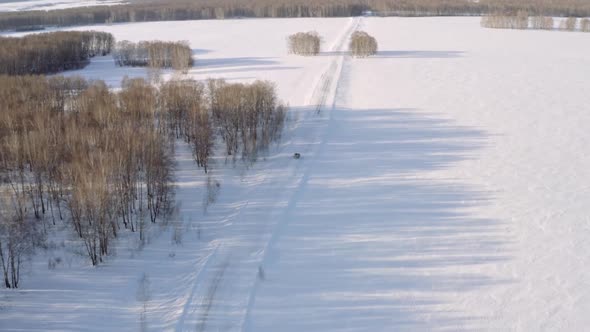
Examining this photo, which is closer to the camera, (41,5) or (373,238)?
(373,238)

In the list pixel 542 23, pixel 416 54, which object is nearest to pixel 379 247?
pixel 416 54

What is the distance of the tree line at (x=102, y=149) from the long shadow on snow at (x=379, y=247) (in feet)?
13.5

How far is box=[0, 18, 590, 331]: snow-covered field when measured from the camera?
1181 centimetres

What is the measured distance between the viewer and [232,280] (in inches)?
511

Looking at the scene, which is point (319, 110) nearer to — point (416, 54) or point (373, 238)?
point (373, 238)

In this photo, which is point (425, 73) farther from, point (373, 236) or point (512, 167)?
point (373, 236)

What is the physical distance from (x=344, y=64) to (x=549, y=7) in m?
85.2

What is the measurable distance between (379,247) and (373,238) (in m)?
→ 0.55

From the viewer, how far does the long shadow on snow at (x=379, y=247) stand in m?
11.9

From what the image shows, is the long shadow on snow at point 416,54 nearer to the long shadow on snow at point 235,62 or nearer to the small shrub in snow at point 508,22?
the long shadow on snow at point 235,62

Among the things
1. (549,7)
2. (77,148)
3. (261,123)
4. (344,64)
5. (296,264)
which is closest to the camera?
(296,264)

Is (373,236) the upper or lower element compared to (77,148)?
lower

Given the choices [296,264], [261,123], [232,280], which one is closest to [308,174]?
[261,123]

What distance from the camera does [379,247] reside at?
48.9 feet
